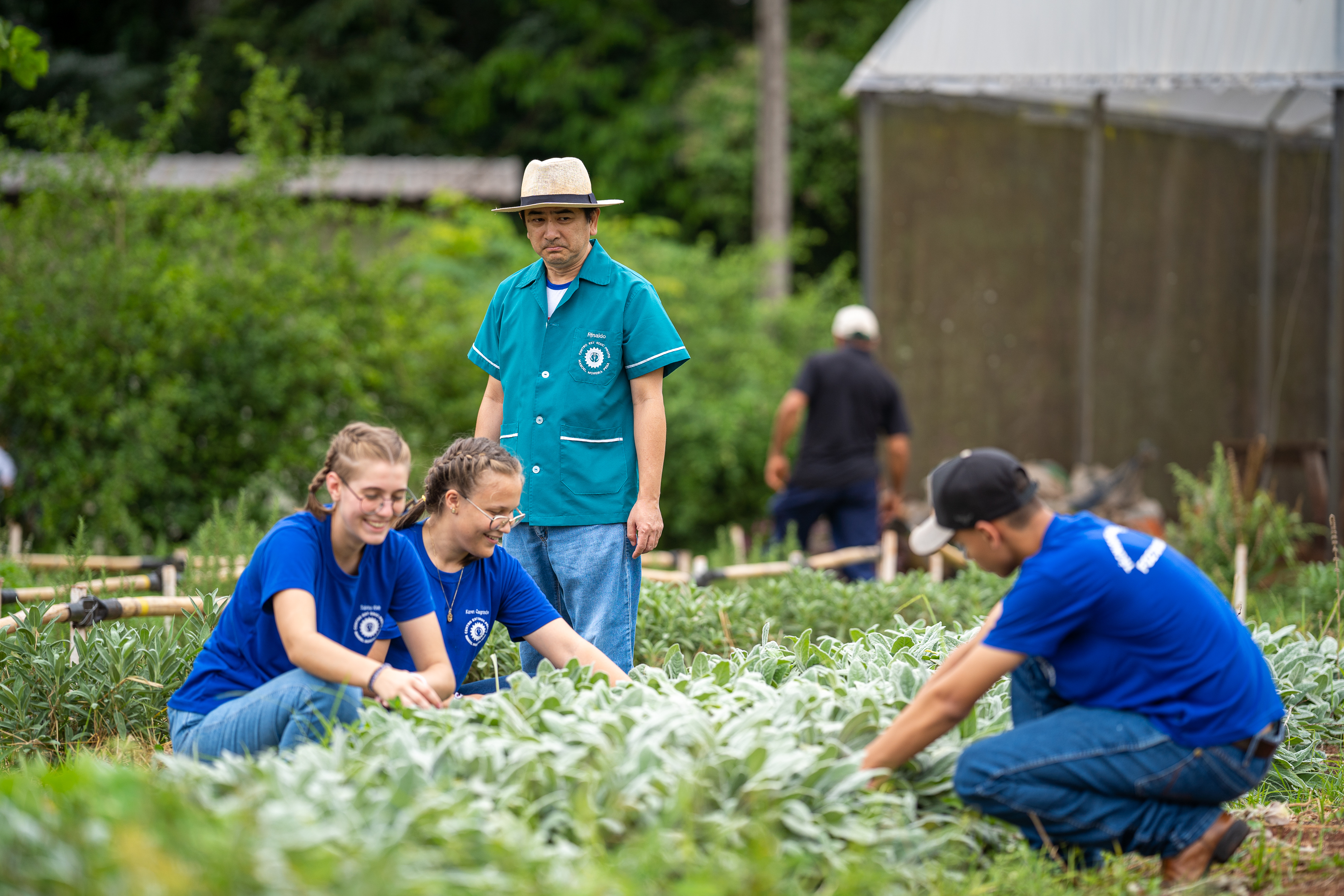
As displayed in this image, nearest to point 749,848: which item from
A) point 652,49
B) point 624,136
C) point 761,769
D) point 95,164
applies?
point 761,769

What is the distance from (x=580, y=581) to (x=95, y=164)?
565cm

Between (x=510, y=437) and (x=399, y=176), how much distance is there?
952 centimetres

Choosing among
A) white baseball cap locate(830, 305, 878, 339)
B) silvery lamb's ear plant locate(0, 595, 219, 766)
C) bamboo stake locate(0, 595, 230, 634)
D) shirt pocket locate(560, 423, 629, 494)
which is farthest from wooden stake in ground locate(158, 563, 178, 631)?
white baseball cap locate(830, 305, 878, 339)

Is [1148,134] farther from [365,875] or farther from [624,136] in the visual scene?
[365,875]

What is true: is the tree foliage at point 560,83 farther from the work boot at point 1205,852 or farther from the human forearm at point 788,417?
the work boot at point 1205,852

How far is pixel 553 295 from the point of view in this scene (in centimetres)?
420

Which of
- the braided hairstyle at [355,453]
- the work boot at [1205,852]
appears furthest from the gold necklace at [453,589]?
the work boot at [1205,852]

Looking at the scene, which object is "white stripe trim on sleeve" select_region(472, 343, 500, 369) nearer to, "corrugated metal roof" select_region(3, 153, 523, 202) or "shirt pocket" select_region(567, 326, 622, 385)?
"shirt pocket" select_region(567, 326, 622, 385)

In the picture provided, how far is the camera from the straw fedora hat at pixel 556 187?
4027 mm

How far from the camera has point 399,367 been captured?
28.6ft

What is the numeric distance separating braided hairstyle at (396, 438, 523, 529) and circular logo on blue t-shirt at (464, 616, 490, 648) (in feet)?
1.11

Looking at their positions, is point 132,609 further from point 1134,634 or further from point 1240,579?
point 1240,579

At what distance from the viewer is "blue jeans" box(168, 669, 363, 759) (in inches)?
121

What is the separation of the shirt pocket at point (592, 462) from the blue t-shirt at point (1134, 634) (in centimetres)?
153
